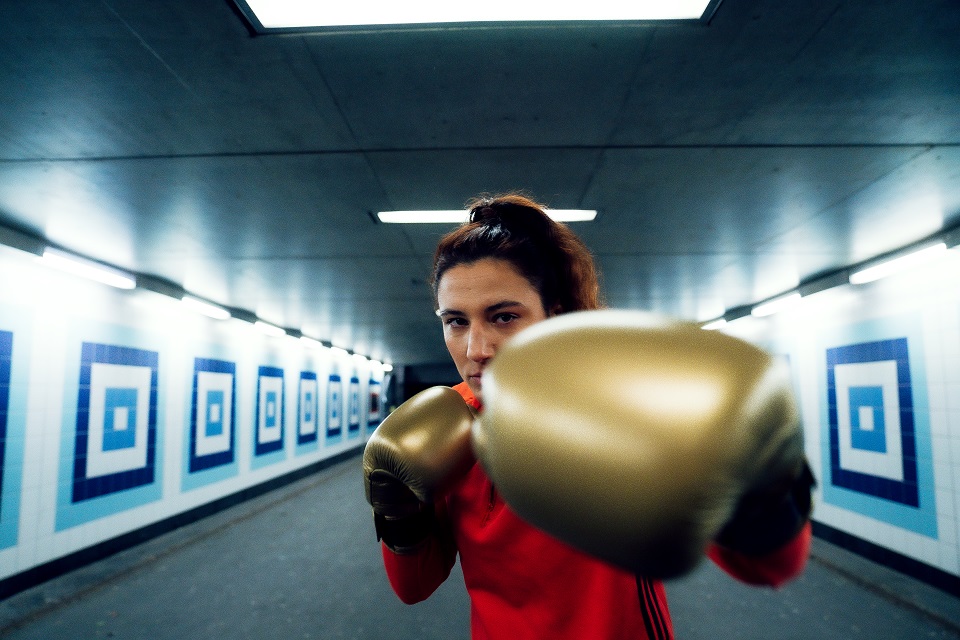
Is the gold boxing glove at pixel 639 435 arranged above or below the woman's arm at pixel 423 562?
above

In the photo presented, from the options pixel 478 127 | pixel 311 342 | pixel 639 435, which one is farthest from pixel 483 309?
pixel 311 342

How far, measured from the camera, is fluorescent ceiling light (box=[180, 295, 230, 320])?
441cm

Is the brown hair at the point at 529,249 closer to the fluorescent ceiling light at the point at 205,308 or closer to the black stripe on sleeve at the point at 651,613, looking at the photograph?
the black stripe on sleeve at the point at 651,613

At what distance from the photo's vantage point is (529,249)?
94 cm

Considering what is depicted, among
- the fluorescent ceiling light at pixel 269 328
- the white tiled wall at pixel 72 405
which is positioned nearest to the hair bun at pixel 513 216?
the white tiled wall at pixel 72 405

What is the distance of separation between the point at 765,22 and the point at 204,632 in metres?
3.51

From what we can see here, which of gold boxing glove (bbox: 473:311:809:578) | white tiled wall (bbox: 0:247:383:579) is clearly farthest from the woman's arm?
white tiled wall (bbox: 0:247:383:579)

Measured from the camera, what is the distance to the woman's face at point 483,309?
82 centimetres

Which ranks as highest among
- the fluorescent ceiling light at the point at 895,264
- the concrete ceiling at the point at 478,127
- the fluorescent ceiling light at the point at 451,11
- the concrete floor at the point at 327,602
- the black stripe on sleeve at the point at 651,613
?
the fluorescent ceiling light at the point at 451,11

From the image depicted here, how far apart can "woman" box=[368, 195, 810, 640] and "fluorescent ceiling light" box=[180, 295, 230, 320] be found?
14.2 ft

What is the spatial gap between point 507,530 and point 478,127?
147 centimetres

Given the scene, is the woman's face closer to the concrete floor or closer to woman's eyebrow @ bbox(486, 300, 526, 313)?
woman's eyebrow @ bbox(486, 300, 526, 313)

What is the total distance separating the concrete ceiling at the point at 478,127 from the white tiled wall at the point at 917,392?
53cm

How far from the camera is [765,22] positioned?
1250 millimetres
